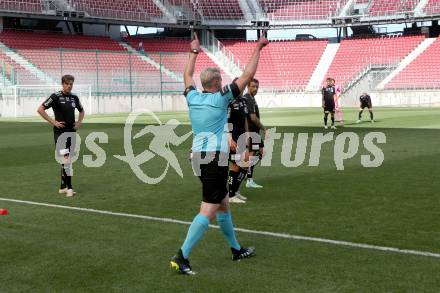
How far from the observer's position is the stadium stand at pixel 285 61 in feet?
205

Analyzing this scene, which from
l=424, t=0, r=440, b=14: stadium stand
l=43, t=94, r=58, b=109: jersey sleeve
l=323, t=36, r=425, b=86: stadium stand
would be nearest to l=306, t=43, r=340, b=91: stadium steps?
l=323, t=36, r=425, b=86: stadium stand

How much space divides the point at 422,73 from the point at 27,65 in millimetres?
31872

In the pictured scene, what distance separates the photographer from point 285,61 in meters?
65.4

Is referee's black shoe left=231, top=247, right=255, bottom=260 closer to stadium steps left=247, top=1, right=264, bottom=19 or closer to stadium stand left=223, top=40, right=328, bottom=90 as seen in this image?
stadium stand left=223, top=40, right=328, bottom=90

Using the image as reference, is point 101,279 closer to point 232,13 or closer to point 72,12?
point 72,12

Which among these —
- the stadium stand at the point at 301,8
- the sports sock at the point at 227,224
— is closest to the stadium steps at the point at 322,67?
the stadium stand at the point at 301,8

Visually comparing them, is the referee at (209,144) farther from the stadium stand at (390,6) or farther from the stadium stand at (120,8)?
the stadium stand at (390,6)

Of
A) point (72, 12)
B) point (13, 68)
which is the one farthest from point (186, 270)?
point (72, 12)

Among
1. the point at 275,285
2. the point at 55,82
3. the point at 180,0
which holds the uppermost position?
the point at 180,0

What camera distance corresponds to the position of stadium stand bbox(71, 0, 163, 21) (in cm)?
5762

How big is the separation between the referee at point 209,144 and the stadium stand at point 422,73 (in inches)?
2001

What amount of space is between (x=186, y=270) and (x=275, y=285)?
877mm

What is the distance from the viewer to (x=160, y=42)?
210 ft

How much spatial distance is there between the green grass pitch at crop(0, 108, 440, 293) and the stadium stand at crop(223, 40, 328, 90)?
158ft
